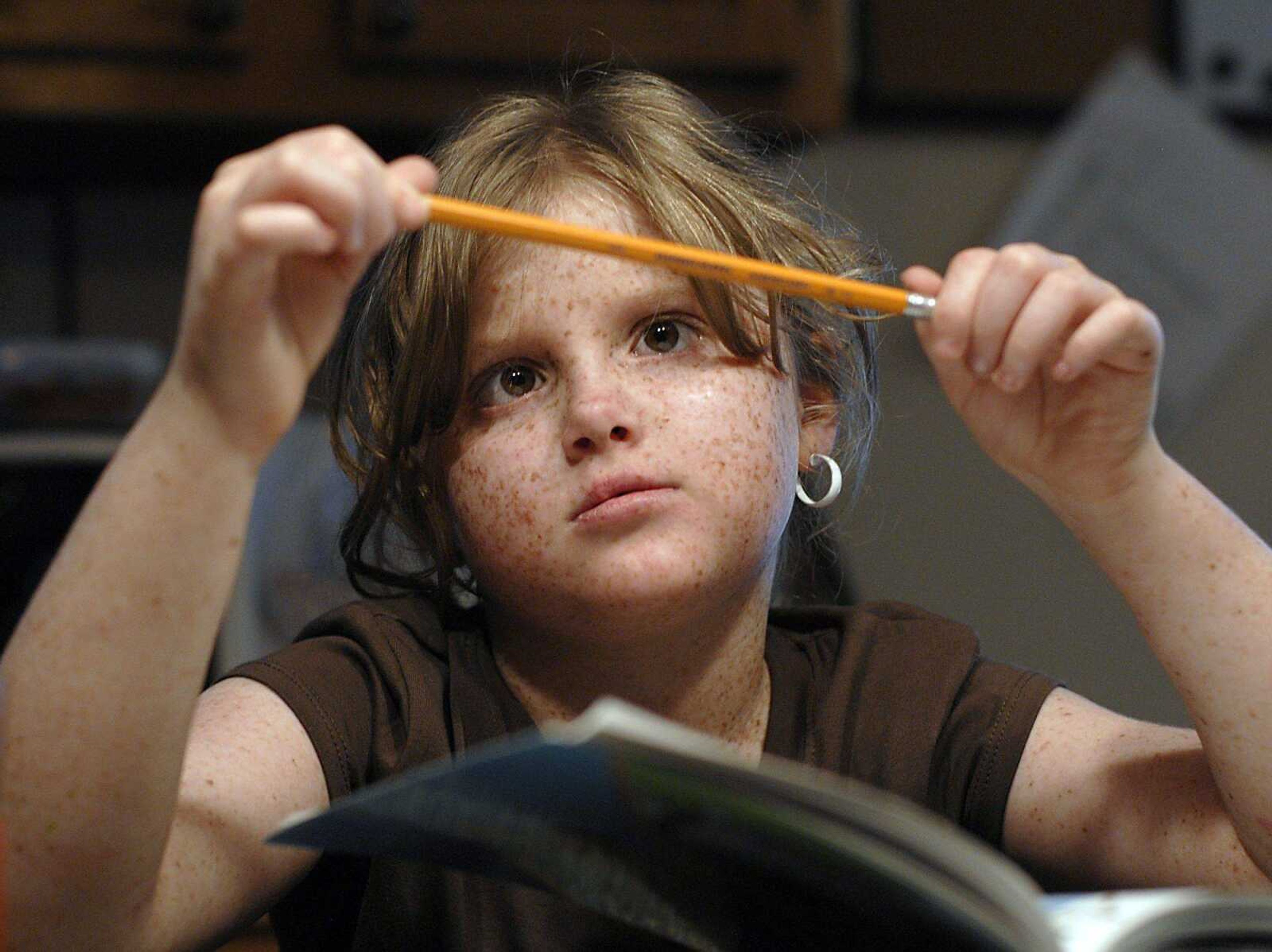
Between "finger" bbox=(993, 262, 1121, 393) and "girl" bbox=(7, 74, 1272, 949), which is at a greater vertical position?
"finger" bbox=(993, 262, 1121, 393)

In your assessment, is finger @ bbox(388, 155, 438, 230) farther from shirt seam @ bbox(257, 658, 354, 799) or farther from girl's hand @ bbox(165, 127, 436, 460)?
shirt seam @ bbox(257, 658, 354, 799)

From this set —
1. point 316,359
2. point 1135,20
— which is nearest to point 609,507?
point 316,359

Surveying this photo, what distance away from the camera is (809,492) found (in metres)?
0.94

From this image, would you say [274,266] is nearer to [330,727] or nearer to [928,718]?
[330,727]

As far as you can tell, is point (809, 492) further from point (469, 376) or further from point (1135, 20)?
point (1135, 20)

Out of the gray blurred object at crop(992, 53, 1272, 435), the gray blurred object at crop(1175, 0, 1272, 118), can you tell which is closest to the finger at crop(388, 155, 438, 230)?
the gray blurred object at crop(992, 53, 1272, 435)

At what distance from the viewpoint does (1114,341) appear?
1.96 feet

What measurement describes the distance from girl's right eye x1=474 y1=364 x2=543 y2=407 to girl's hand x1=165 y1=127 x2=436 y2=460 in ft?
0.70

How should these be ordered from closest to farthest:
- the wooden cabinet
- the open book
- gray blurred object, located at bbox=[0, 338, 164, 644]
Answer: the open book → gray blurred object, located at bbox=[0, 338, 164, 644] → the wooden cabinet

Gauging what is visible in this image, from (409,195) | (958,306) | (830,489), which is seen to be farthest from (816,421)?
(409,195)

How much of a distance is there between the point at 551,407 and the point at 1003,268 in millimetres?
234

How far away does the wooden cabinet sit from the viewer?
1.35 meters

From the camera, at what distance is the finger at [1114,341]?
0.60m

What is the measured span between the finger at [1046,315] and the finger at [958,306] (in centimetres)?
2
